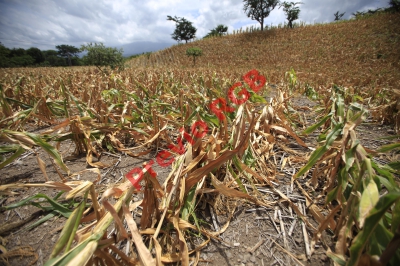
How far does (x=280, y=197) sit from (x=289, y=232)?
22cm

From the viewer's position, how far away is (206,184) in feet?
3.35

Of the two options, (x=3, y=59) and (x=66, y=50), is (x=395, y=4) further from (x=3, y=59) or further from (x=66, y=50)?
(x=66, y=50)

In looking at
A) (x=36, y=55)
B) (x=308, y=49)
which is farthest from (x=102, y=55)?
(x=36, y=55)

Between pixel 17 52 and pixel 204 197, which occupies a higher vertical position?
pixel 17 52

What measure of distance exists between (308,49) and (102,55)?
1617cm

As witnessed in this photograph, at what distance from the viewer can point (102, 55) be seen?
9.94m

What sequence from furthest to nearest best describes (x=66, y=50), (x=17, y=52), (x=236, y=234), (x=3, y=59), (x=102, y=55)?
(x=66, y=50) → (x=17, y=52) → (x=3, y=59) → (x=102, y=55) → (x=236, y=234)

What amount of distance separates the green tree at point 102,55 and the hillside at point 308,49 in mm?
5026

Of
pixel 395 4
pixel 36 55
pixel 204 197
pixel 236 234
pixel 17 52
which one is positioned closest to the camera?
pixel 236 234

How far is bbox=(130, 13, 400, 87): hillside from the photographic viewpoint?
1065 centimetres

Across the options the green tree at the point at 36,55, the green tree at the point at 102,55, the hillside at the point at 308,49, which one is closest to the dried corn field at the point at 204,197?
the hillside at the point at 308,49

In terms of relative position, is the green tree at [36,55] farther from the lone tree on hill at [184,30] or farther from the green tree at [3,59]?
the lone tree on hill at [184,30]

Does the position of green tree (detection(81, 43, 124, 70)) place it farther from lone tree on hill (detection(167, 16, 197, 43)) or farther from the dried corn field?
lone tree on hill (detection(167, 16, 197, 43))

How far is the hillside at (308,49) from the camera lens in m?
10.6
